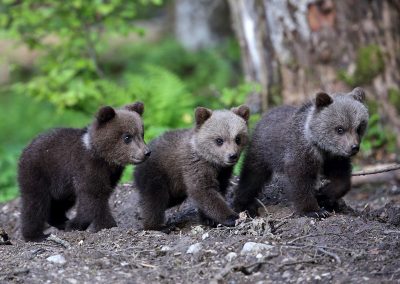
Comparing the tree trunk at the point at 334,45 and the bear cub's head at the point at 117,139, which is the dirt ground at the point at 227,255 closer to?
the bear cub's head at the point at 117,139

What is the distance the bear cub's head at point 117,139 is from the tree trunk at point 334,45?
18.0 feet

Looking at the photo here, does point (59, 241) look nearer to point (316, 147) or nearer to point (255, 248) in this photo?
point (255, 248)

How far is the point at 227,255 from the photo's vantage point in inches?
271

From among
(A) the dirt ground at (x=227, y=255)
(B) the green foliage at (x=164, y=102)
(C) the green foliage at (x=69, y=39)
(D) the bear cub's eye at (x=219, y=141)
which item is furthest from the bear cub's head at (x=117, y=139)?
(C) the green foliage at (x=69, y=39)

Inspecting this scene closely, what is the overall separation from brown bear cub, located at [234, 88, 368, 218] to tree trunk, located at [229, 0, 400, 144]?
479 cm

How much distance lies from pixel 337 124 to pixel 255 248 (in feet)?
6.68

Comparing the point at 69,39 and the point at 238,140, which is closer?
the point at 238,140

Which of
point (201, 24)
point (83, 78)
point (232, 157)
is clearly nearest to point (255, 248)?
point (232, 157)

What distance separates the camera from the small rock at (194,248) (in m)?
7.08

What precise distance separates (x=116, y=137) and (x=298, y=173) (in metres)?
2.21

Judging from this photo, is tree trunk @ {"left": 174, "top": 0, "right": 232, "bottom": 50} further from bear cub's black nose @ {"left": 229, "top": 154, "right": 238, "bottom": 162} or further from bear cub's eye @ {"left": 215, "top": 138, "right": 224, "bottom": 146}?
bear cub's black nose @ {"left": 229, "top": 154, "right": 238, "bottom": 162}

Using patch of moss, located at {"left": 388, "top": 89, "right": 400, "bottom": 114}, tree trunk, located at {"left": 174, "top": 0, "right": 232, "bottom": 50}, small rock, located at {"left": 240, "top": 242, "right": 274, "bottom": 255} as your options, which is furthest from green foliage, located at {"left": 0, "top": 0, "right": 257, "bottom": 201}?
tree trunk, located at {"left": 174, "top": 0, "right": 232, "bottom": 50}

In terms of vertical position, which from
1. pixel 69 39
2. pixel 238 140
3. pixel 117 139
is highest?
pixel 69 39

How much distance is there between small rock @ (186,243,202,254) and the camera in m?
7.08
